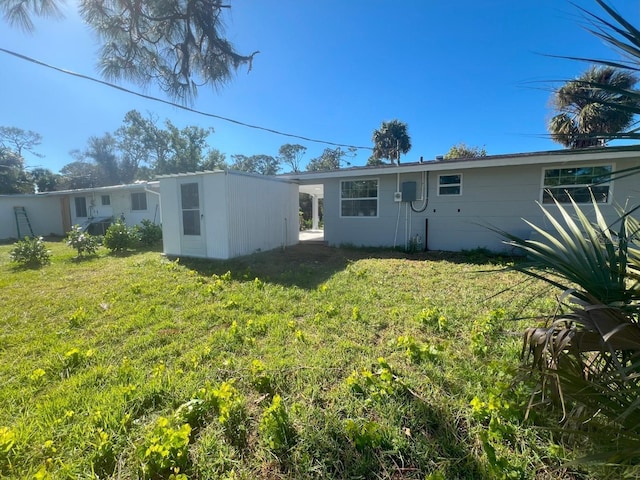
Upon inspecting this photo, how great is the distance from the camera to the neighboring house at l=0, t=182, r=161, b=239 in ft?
43.3

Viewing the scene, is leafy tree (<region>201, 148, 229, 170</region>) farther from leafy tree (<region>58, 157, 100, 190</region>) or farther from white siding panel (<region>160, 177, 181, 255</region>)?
white siding panel (<region>160, 177, 181, 255</region>)

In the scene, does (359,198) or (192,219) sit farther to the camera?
(359,198)

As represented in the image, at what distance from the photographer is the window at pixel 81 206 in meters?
15.6

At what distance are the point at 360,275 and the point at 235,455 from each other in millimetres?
4094

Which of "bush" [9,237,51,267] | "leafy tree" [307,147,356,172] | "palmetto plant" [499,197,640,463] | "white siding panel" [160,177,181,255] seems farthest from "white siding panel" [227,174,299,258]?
"leafy tree" [307,147,356,172]

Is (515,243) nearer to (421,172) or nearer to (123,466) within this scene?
(123,466)

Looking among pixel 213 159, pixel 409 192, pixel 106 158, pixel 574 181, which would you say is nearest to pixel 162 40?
pixel 409 192

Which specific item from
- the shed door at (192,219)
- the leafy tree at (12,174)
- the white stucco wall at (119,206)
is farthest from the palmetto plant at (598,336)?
the leafy tree at (12,174)

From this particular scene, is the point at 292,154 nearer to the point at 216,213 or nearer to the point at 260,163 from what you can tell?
the point at 260,163

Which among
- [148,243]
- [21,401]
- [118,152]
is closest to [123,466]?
[21,401]

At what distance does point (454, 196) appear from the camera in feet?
26.9

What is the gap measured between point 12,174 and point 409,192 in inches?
1455

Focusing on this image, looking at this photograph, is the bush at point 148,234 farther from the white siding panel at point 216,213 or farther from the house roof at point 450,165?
the house roof at point 450,165

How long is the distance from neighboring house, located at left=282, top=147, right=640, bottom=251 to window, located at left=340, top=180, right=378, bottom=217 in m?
0.03
